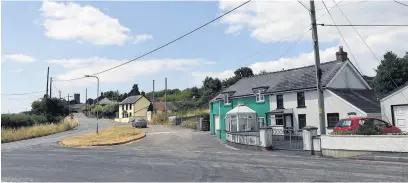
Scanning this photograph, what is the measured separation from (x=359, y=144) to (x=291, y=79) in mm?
17995

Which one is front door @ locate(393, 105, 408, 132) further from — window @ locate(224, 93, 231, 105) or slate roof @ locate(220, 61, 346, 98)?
window @ locate(224, 93, 231, 105)

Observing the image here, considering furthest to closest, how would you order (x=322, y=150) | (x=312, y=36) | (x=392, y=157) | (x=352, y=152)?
(x=312, y=36) → (x=322, y=150) → (x=352, y=152) → (x=392, y=157)

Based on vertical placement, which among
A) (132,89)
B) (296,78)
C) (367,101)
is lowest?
(367,101)

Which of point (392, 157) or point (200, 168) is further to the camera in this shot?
point (392, 157)

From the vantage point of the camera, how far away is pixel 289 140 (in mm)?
21703

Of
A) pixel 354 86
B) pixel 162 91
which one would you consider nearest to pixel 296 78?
pixel 354 86

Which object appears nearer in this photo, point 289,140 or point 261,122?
point 289,140

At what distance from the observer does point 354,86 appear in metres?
32.3

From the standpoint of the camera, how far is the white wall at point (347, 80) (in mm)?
30619

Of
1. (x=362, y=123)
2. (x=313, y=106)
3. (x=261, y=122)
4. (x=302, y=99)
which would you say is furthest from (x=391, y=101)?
(x=261, y=122)

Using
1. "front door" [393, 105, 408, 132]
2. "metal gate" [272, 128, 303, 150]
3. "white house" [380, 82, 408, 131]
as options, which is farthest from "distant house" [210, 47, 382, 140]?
"metal gate" [272, 128, 303, 150]

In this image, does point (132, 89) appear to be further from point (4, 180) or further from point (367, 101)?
point (4, 180)

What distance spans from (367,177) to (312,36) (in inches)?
406

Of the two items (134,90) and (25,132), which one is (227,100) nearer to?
(25,132)
